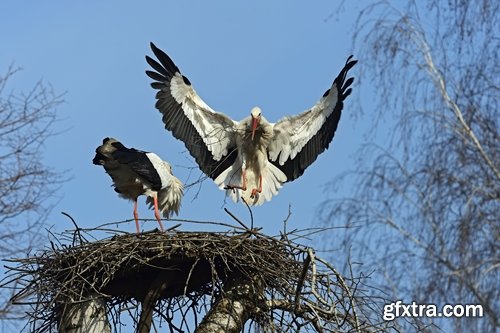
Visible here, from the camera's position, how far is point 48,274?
7641 mm

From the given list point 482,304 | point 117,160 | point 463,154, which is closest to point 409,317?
point 482,304

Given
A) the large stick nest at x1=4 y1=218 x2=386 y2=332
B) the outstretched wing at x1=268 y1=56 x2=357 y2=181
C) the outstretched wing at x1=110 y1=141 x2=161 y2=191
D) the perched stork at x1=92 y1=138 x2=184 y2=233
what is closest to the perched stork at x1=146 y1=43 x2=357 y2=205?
the outstretched wing at x1=268 y1=56 x2=357 y2=181

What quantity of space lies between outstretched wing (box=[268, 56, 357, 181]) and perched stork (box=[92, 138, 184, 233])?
3.66 feet

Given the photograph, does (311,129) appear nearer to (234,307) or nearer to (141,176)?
(141,176)

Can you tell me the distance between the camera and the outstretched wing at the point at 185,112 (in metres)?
10.9

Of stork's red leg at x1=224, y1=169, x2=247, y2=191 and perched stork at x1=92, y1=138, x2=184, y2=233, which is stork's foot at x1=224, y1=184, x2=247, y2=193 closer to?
stork's red leg at x1=224, y1=169, x2=247, y2=191

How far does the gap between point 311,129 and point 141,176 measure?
190cm

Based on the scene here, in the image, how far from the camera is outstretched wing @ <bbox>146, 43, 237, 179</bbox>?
10.9m

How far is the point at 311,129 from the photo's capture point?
1110cm

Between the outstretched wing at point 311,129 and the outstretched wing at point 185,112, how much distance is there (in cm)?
49

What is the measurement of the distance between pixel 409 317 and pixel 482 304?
0.59 m

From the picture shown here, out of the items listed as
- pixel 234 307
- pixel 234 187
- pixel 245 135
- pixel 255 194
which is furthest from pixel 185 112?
pixel 234 307

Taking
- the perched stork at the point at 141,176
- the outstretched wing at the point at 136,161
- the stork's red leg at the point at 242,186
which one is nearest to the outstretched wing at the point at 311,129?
the stork's red leg at the point at 242,186

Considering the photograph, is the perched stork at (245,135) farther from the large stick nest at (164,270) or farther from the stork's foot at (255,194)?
the large stick nest at (164,270)
